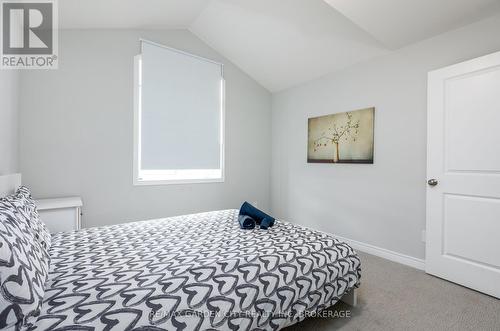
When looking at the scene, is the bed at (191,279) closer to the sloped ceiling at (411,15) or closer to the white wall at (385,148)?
the white wall at (385,148)

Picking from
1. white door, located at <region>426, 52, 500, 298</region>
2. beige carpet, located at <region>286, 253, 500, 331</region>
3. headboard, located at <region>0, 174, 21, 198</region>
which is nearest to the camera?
beige carpet, located at <region>286, 253, 500, 331</region>

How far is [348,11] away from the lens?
2.28 m

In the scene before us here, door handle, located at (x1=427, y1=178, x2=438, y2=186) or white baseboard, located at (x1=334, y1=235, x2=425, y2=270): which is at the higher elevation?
door handle, located at (x1=427, y1=178, x2=438, y2=186)

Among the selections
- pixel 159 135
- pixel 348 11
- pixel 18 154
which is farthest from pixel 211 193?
pixel 348 11

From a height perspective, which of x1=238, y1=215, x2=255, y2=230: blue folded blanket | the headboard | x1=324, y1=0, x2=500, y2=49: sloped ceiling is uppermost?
x1=324, y1=0, x2=500, y2=49: sloped ceiling

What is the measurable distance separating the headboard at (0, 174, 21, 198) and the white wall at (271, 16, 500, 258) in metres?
3.34

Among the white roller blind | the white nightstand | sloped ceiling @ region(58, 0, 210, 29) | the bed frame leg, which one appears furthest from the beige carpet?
sloped ceiling @ region(58, 0, 210, 29)

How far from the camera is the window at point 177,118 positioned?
125 inches

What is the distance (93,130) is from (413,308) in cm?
361

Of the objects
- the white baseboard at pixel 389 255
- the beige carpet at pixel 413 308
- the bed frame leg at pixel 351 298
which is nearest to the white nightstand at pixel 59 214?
the beige carpet at pixel 413 308

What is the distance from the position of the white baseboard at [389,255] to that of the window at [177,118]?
216 cm

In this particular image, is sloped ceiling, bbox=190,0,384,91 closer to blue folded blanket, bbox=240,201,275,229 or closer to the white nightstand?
blue folded blanket, bbox=240,201,275,229

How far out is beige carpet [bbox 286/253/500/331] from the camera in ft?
5.32

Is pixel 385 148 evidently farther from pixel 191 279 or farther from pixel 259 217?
pixel 191 279
